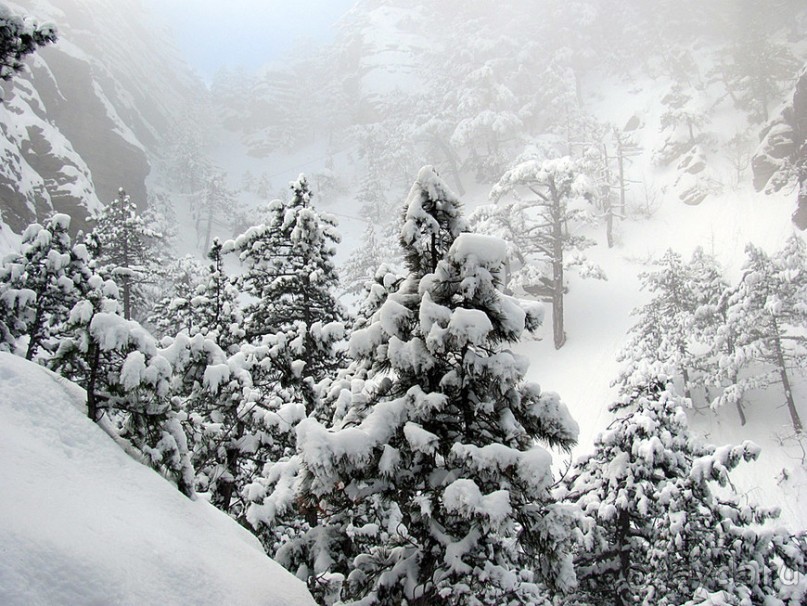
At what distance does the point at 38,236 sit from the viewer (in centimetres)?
1272

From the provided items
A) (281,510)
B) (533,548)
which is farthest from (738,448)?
(281,510)

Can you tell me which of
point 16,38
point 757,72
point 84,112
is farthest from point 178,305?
point 84,112

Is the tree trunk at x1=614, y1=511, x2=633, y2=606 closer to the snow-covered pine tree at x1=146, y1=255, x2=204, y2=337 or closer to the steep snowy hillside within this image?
the snow-covered pine tree at x1=146, y1=255, x2=204, y2=337

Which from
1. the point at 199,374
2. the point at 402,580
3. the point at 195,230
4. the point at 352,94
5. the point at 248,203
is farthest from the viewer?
the point at 352,94

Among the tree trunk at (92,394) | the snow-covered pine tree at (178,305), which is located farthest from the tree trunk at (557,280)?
the tree trunk at (92,394)

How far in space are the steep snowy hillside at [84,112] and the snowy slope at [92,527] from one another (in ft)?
30.6

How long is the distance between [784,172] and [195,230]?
185ft

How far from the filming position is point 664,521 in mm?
7871

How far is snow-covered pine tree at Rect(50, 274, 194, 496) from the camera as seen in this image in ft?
17.8

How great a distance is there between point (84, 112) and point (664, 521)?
2491 inches

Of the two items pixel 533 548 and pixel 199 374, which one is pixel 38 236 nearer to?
pixel 199 374

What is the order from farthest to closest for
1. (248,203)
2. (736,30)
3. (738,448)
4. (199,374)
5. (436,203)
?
(248,203) < (736,30) < (199,374) < (738,448) < (436,203)

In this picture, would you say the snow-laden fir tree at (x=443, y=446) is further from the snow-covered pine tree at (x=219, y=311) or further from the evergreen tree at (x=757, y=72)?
the evergreen tree at (x=757, y=72)

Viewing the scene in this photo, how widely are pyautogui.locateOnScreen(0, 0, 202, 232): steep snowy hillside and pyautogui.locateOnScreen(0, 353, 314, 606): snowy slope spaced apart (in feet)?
30.6
